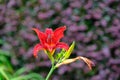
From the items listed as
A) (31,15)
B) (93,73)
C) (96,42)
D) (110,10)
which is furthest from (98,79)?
(31,15)

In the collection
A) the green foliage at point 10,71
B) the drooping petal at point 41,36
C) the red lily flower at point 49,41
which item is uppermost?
the drooping petal at point 41,36

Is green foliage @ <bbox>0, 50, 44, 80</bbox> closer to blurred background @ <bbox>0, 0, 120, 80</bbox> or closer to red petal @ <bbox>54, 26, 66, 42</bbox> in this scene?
blurred background @ <bbox>0, 0, 120, 80</bbox>

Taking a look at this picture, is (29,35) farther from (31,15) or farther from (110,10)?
(110,10)

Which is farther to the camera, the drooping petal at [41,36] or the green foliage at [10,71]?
the green foliage at [10,71]

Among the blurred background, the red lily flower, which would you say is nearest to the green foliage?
the blurred background

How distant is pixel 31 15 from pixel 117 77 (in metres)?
0.92

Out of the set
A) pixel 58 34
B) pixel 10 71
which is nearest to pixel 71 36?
pixel 10 71

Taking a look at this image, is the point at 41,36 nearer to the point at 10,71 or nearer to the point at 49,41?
the point at 49,41

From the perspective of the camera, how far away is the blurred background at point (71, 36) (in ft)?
11.2

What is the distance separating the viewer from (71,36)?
3.46 meters

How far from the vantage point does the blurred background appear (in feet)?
11.2

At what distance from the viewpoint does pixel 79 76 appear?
3430 millimetres

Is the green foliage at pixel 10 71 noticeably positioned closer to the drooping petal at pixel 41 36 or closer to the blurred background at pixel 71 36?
the blurred background at pixel 71 36

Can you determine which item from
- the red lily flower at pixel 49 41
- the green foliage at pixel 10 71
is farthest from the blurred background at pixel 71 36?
the red lily flower at pixel 49 41
